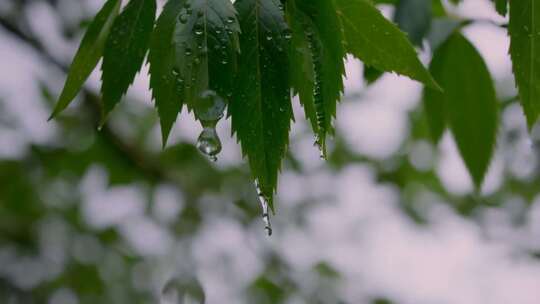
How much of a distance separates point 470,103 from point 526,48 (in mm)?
555

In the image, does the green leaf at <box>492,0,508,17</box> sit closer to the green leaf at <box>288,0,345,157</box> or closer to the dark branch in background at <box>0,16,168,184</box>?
the green leaf at <box>288,0,345,157</box>

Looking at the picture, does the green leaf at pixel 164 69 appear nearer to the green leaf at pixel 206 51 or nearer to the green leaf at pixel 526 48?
the green leaf at pixel 206 51

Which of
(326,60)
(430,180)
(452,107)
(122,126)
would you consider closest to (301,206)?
(430,180)

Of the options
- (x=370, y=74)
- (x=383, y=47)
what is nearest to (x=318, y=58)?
(x=383, y=47)

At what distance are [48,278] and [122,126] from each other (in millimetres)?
929

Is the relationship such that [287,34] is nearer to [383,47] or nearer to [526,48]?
[383,47]

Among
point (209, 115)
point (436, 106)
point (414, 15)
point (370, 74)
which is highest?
point (209, 115)

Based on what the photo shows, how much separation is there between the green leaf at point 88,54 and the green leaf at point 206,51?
10.7 inches

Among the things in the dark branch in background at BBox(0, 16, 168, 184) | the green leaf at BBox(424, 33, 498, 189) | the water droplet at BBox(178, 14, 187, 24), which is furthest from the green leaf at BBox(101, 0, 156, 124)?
the dark branch in background at BBox(0, 16, 168, 184)

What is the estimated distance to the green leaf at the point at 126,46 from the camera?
4.16 ft

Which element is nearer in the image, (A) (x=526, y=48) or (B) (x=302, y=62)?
A: (B) (x=302, y=62)

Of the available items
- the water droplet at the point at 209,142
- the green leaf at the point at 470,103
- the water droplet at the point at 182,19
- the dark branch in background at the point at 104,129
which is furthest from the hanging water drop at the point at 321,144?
the dark branch in background at the point at 104,129

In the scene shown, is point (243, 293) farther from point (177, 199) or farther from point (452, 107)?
point (452, 107)

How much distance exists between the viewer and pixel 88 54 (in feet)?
4.56
